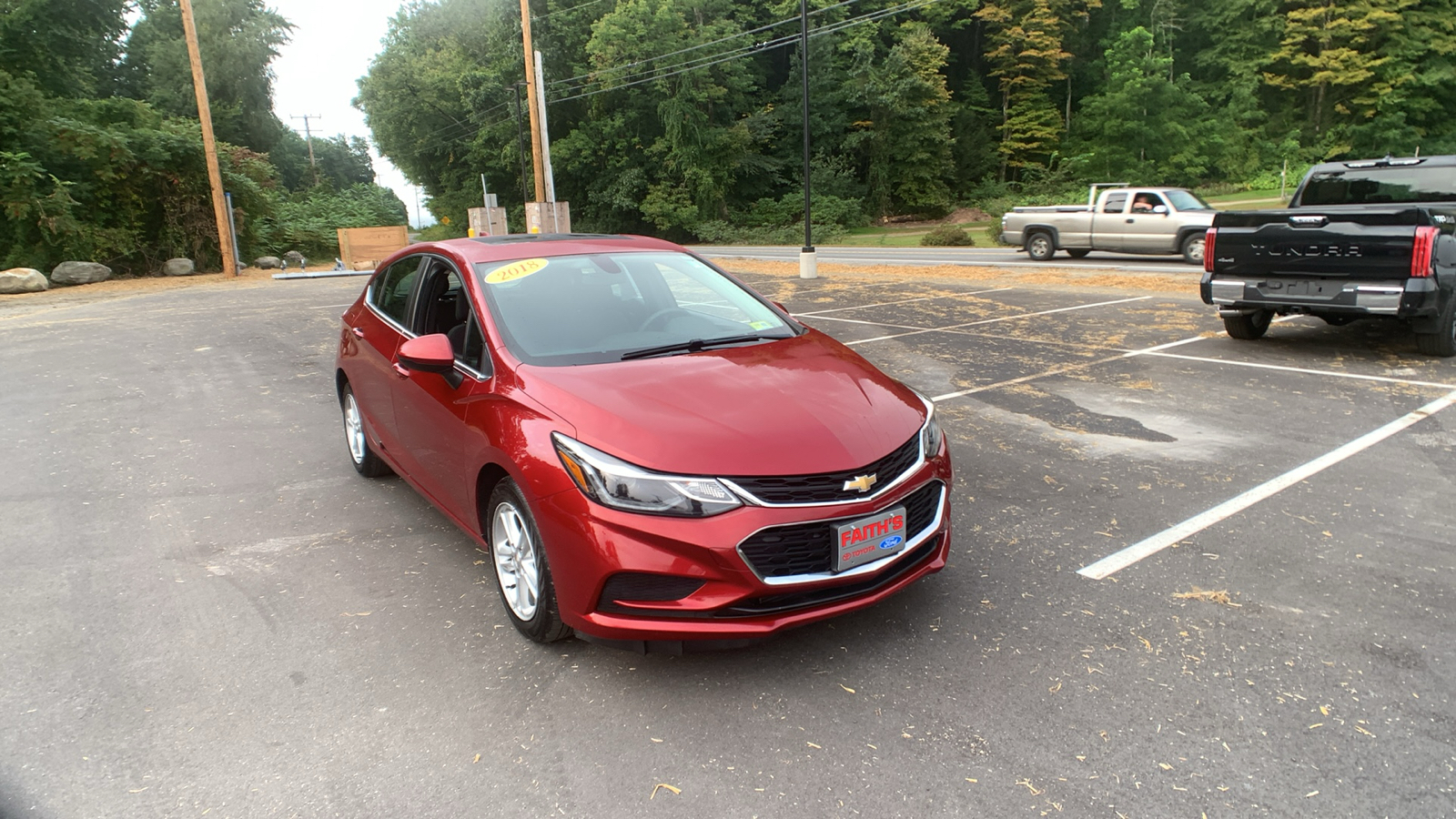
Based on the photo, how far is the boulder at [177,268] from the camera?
27219 millimetres

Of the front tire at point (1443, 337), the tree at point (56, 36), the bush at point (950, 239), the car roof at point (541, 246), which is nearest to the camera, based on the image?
the car roof at point (541, 246)

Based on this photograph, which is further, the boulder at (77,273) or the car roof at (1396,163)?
the boulder at (77,273)

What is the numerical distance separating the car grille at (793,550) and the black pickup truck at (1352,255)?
7606 millimetres

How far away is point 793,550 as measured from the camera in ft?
9.98

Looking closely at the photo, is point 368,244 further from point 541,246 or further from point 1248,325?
point 541,246

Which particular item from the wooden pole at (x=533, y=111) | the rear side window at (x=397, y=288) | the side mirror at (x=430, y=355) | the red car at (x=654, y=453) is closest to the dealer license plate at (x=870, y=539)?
the red car at (x=654, y=453)

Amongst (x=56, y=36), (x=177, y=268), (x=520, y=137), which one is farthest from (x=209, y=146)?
(x=520, y=137)

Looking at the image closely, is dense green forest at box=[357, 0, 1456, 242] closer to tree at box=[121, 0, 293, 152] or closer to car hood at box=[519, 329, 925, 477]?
tree at box=[121, 0, 293, 152]

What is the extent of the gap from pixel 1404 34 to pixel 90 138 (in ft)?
211

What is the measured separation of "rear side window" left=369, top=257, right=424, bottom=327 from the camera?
493 centimetres

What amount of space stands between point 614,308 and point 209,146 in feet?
86.1

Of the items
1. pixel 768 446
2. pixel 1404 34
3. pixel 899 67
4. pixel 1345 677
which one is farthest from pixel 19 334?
pixel 1404 34

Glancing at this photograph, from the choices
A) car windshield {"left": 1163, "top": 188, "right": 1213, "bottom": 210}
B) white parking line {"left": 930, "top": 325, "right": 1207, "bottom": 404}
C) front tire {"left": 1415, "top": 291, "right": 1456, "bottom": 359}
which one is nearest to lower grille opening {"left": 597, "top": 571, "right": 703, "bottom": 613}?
white parking line {"left": 930, "top": 325, "right": 1207, "bottom": 404}

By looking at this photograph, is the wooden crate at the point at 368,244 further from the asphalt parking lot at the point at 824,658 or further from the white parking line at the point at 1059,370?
the white parking line at the point at 1059,370
